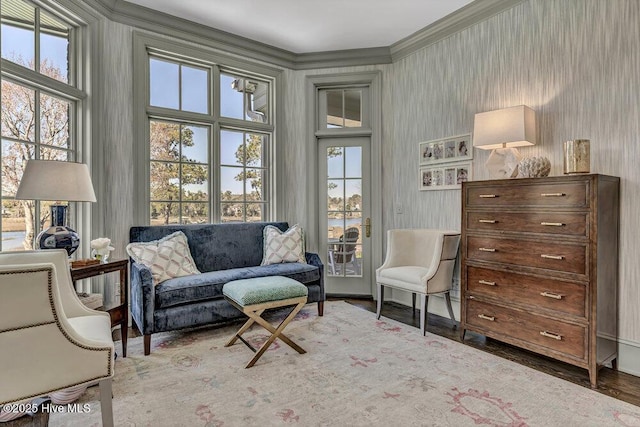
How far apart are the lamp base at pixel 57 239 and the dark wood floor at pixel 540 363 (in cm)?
95

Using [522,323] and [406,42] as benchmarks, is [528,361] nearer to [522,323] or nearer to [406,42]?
[522,323]

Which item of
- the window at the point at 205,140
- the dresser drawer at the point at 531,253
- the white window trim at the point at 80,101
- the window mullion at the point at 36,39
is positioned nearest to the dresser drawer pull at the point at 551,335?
Answer: the dresser drawer at the point at 531,253

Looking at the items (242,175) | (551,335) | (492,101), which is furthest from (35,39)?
(551,335)

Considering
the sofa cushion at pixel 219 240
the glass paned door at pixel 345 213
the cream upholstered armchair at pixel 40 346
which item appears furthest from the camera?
the glass paned door at pixel 345 213

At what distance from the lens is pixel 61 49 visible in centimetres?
306

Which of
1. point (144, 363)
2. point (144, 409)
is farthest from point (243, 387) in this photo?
point (144, 363)

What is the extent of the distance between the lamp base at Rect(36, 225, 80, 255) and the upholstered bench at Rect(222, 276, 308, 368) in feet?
3.70

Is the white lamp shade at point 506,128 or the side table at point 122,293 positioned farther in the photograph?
the white lamp shade at point 506,128

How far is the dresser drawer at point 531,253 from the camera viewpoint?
234 cm

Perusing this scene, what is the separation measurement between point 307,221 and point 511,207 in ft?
8.03

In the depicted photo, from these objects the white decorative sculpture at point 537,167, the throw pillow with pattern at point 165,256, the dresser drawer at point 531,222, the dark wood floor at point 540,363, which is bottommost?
the dark wood floor at point 540,363

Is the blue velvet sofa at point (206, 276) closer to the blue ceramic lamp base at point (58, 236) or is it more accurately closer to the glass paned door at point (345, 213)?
the blue ceramic lamp base at point (58, 236)

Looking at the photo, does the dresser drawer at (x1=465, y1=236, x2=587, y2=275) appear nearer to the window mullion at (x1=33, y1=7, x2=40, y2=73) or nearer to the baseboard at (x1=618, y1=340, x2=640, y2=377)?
the baseboard at (x1=618, y1=340, x2=640, y2=377)

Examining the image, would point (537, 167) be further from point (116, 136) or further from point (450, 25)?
point (116, 136)
